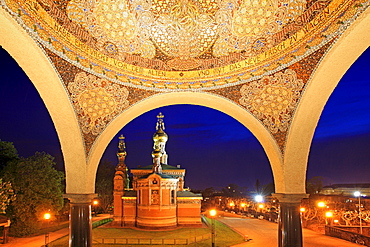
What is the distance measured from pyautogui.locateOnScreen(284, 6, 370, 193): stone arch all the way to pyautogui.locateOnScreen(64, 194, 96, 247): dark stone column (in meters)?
4.04

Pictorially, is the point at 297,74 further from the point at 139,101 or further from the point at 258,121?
the point at 139,101

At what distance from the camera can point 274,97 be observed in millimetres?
6371

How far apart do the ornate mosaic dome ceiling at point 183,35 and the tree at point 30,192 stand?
38.7ft

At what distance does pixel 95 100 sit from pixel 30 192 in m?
12.1

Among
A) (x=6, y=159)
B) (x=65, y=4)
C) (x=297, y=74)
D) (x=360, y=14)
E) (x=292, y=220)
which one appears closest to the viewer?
(x=360, y=14)

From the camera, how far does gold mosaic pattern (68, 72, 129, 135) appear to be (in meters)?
6.11

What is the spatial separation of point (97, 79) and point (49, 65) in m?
1.11

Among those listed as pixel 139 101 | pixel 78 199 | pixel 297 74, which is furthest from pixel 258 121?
pixel 78 199

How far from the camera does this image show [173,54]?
665 centimetres

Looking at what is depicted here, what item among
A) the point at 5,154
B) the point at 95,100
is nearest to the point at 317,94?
the point at 95,100

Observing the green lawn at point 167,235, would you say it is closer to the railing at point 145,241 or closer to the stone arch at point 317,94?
the railing at point 145,241

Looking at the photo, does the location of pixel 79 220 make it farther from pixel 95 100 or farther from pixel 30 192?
pixel 30 192

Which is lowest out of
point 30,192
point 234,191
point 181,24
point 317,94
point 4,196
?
point 234,191

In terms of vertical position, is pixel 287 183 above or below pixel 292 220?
above
